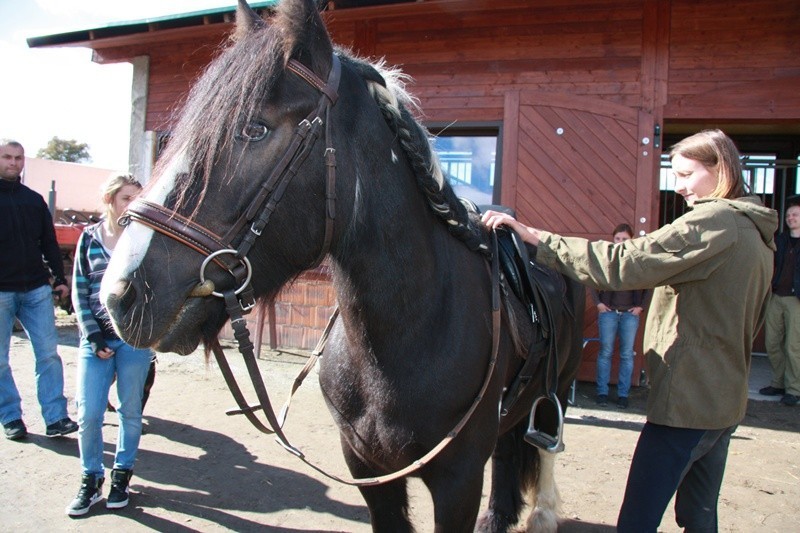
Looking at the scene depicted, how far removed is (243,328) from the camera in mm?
1437

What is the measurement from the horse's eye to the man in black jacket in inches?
149

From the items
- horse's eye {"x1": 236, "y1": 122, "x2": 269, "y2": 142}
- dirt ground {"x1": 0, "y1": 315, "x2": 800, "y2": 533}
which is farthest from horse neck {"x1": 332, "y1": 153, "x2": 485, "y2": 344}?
dirt ground {"x1": 0, "y1": 315, "x2": 800, "y2": 533}

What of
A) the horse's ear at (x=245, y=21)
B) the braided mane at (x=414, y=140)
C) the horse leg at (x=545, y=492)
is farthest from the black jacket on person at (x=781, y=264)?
the horse's ear at (x=245, y=21)

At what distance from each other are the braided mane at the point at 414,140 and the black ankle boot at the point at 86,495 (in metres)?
2.83

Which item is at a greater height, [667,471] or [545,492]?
[667,471]

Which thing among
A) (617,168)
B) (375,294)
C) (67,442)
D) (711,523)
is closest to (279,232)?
(375,294)

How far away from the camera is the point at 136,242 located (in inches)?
50.6

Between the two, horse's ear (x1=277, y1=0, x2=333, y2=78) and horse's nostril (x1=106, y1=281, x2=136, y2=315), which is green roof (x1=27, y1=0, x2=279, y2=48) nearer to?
horse's ear (x1=277, y1=0, x2=333, y2=78)

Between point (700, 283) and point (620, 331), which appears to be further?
point (620, 331)

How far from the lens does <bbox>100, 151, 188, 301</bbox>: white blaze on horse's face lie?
1.26m

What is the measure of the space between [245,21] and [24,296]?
154 inches

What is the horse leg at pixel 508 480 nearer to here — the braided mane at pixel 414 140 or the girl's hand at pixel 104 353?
the braided mane at pixel 414 140

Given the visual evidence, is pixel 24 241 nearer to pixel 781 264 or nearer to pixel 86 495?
pixel 86 495

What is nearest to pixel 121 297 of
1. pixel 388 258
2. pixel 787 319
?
pixel 388 258
